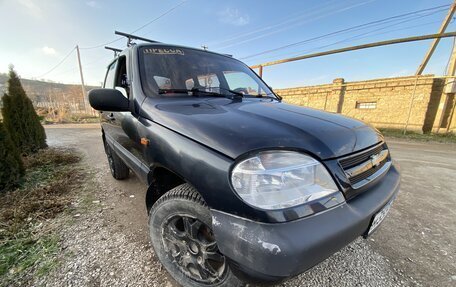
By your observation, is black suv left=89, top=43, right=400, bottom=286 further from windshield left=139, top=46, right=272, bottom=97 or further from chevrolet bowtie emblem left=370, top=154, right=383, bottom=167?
windshield left=139, top=46, right=272, bottom=97

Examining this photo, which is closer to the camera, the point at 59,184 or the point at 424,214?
the point at 424,214

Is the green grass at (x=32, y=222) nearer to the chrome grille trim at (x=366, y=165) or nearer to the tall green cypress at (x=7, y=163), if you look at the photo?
the tall green cypress at (x=7, y=163)

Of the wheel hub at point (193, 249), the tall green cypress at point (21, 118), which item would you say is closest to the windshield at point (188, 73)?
the wheel hub at point (193, 249)

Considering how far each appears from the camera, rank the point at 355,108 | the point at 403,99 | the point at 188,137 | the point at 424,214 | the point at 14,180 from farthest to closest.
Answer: the point at 355,108
the point at 403,99
the point at 14,180
the point at 424,214
the point at 188,137

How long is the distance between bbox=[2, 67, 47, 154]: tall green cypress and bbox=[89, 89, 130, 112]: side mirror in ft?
15.9

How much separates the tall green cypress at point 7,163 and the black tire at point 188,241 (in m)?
2.97

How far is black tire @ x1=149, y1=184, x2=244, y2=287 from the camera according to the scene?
1.24 m

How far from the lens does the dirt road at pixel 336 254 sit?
1631 millimetres

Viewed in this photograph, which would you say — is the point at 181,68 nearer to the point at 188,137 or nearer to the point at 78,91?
the point at 188,137

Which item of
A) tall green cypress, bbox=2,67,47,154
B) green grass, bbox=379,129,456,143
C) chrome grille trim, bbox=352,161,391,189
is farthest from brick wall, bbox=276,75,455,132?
tall green cypress, bbox=2,67,47,154

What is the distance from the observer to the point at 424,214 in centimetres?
271

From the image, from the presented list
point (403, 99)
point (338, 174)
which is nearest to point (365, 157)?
point (338, 174)

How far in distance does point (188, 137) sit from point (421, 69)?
16479 mm

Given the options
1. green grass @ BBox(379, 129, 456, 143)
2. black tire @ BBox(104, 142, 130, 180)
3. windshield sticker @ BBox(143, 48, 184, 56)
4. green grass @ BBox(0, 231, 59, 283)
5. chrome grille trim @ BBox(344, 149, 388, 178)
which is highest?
windshield sticker @ BBox(143, 48, 184, 56)
